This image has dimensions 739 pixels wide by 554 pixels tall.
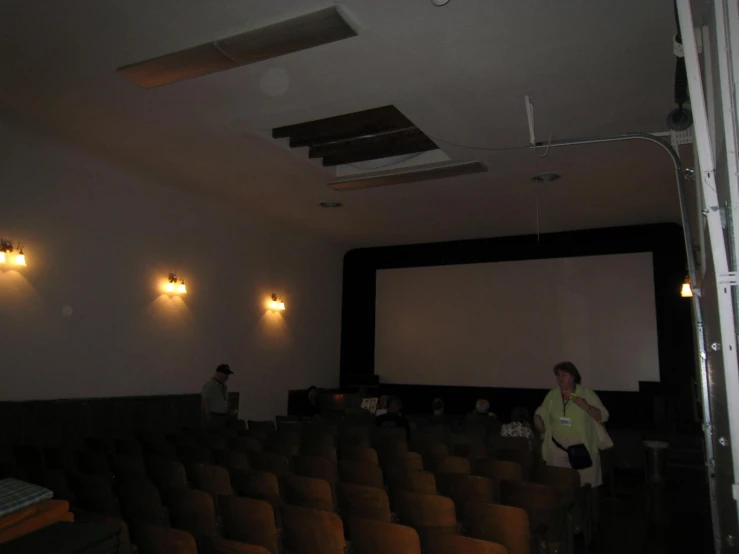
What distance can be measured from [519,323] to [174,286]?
6182 mm

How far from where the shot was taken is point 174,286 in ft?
25.4

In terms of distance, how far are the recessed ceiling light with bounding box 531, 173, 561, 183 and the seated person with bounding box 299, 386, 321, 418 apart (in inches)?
205

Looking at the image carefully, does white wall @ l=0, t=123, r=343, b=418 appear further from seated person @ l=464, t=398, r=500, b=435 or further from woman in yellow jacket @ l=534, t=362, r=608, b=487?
woman in yellow jacket @ l=534, t=362, r=608, b=487

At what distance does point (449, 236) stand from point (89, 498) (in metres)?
8.23

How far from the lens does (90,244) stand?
670 cm

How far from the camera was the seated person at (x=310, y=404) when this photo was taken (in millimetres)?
9695

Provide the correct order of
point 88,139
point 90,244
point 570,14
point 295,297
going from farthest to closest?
1. point 295,297
2. point 90,244
3. point 88,139
4. point 570,14

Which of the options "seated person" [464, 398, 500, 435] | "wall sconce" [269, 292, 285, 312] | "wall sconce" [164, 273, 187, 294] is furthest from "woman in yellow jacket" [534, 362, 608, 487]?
"wall sconce" [269, 292, 285, 312]

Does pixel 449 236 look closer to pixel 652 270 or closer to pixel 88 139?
pixel 652 270

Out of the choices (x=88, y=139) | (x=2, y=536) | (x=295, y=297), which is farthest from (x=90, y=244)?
(x=2, y=536)

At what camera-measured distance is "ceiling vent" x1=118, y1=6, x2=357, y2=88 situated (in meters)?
3.83

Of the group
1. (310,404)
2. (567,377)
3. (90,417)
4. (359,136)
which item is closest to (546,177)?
(359,136)

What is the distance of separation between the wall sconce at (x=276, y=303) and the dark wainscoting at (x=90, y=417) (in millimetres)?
2222

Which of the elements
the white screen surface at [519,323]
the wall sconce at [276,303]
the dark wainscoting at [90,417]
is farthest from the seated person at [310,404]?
the dark wainscoting at [90,417]
